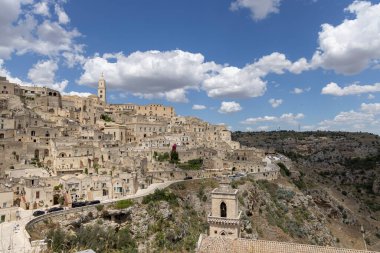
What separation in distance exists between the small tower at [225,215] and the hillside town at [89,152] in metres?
18.2

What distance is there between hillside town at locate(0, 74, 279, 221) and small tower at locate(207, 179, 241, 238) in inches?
717

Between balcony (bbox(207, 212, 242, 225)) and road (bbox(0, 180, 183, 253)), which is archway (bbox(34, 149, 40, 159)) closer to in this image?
road (bbox(0, 180, 183, 253))

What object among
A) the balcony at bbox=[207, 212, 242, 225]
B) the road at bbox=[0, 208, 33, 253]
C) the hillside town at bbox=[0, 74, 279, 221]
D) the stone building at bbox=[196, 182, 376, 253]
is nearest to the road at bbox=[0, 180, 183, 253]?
the road at bbox=[0, 208, 33, 253]

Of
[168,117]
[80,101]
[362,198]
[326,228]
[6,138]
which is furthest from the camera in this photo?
[168,117]

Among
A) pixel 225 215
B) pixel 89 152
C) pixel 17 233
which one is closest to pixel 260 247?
pixel 225 215

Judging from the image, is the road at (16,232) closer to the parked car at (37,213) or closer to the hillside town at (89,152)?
the parked car at (37,213)

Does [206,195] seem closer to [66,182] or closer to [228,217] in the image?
[66,182]

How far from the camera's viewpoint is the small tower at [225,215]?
81.4ft

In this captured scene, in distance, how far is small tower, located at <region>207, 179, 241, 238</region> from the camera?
24797 millimetres

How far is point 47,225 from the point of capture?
2997cm

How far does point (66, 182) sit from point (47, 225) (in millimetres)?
8502

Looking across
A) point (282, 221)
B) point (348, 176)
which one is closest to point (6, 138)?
point (282, 221)

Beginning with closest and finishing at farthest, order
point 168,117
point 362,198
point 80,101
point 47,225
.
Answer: point 47,225
point 80,101
point 362,198
point 168,117

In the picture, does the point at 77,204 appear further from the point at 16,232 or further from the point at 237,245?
the point at 237,245
